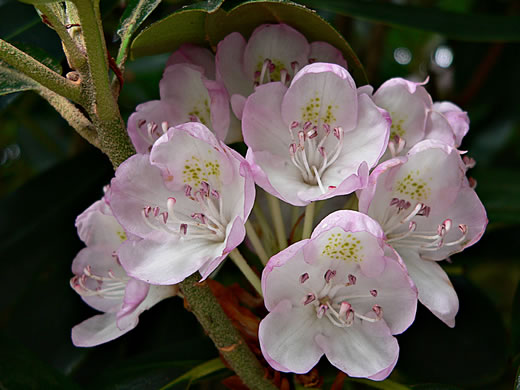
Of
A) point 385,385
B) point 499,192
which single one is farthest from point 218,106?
point 499,192

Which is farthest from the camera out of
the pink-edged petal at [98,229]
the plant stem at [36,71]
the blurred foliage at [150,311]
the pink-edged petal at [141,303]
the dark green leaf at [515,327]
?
the dark green leaf at [515,327]

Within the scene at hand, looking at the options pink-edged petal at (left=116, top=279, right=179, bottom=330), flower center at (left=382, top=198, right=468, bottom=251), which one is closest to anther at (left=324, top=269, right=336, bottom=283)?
flower center at (left=382, top=198, right=468, bottom=251)

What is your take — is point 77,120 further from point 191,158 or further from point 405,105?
point 405,105

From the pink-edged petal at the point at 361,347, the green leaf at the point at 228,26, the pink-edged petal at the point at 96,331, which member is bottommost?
the pink-edged petal at the point at 96,331

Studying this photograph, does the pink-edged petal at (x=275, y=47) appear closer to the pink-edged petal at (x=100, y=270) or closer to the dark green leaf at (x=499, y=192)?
the pink-edged petal at (x=100, y=270)

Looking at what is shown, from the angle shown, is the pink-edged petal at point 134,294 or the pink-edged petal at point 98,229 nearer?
the pink-edged petal at point 134,294

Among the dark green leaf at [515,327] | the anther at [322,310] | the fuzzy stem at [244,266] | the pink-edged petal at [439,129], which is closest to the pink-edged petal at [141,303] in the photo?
the fuzzy stem at [244,266]

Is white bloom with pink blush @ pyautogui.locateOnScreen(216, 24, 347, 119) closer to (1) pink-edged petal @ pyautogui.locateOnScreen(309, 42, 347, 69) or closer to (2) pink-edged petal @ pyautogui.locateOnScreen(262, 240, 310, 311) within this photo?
(1) pink-edged petal @ pyautogui.locateOnScreen(309, 42, 347, 69)
